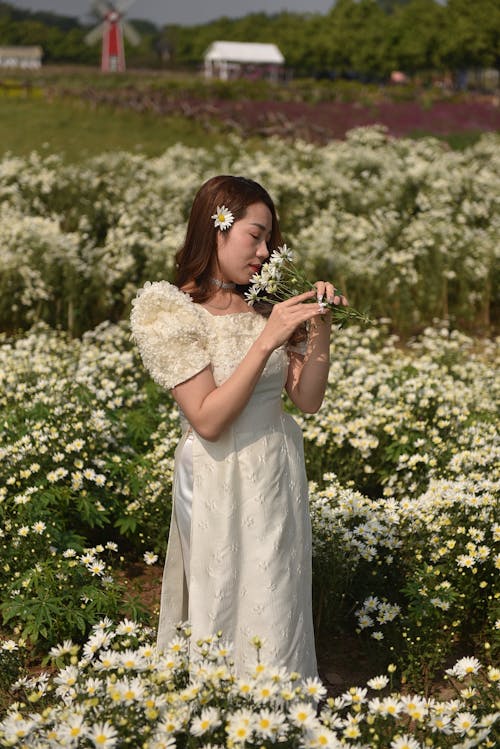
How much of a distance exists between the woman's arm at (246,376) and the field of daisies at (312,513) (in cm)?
26

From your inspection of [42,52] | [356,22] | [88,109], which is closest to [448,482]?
[88,109]

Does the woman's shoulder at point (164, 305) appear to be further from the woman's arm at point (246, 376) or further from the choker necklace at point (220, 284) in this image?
the woman's arm at point (246, 376)

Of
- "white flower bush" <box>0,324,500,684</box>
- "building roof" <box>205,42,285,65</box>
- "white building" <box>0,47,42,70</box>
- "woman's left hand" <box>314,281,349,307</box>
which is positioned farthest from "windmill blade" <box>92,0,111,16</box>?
"woman's left hand" <box>314,281,349,307</box>

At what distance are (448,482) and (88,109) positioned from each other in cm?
2941

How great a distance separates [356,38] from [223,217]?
248 ft

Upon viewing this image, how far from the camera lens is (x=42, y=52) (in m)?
123

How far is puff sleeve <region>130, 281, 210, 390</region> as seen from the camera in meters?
2.71

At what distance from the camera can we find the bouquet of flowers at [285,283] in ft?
8.80

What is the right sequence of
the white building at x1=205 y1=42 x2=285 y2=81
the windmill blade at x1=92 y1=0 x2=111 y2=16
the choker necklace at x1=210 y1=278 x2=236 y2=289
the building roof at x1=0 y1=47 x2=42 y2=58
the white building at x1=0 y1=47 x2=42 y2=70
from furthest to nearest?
1. the building roof at x1=0 y1=47 x2=42 y2=58
2. the white building at x1=0 y1=47 x2=42 y2=70
3. the white building at x1=205 y1=42 x2=285 y2=81
4. the windmill blade at x1=92 y1=0 x2=111 y2=16
5. the choker necklace at x1=210 y1=278 x2=236 y2=289

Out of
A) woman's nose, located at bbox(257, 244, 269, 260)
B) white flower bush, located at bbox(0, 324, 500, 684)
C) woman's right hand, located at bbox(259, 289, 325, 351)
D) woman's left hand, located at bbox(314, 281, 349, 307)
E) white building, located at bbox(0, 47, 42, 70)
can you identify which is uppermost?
white building, located at bbox(0, 47, 42, 70)

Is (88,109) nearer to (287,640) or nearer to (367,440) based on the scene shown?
(367,440)

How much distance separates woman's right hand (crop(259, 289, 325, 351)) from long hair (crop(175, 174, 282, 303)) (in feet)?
1.20

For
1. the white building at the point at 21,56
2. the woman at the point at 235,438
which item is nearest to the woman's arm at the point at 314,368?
the woman at the point at 235,438

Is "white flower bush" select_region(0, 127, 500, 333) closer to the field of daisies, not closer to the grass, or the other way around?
the field of daisies
